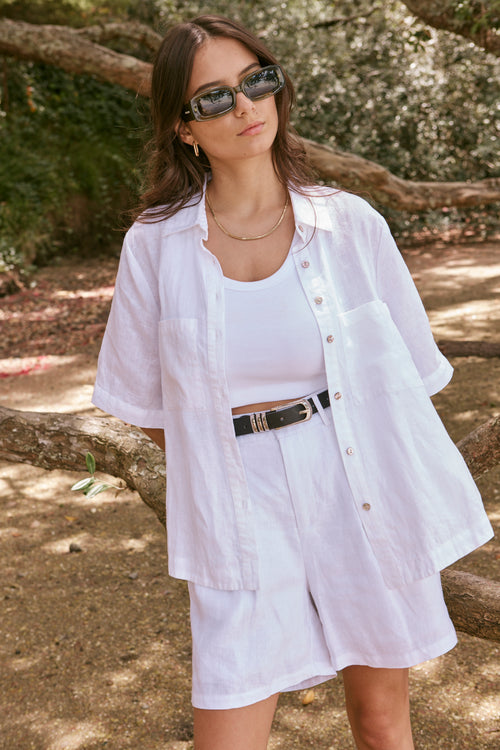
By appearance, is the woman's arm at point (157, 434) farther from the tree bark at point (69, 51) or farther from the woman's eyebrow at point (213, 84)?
the tree bark at point (69, 51)

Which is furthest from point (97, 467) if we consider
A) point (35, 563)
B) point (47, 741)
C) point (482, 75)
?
point (482, 75)

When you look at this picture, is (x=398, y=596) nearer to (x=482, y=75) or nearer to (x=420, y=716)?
(x=420, y=716)

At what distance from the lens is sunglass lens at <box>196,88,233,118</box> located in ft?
6.04

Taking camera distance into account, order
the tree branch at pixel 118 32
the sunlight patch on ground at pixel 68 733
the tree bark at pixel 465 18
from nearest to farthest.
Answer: the sunlight patch on ground at pixel 68 733
the tree bark at pixel 465 18
the tree branch at pixel 118 32

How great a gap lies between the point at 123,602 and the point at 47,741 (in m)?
0.95

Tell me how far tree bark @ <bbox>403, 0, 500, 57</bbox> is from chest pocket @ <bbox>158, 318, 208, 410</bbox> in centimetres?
402

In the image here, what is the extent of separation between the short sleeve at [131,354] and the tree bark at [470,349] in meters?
4.45

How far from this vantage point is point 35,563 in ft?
13.7

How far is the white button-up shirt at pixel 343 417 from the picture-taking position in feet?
5.66

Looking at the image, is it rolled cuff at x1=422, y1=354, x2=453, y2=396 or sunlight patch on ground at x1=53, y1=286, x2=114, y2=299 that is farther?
sunlight patch on ground at x1=53, y1=286, x2=114, y2=299

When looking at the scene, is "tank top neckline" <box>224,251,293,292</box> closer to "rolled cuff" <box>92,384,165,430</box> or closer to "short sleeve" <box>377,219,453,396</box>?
"short sleeve" <box>377,219,453,396</box>

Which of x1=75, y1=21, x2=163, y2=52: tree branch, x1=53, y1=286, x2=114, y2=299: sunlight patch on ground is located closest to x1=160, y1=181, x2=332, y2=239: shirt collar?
x1=75, y1=21, x2=163, y2=52: tree branch

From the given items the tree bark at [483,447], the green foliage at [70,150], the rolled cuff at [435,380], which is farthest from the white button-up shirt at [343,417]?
the green foliage at [70,150]

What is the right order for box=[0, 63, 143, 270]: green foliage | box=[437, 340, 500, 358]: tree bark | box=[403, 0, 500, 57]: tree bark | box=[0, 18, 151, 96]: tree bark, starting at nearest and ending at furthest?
box=[403, 0, 500, 57]: tree bark
box=[437, 340, 500, 358]: tree bark
box=[0, 18, 151, 96]: tree bark
box=[0, 63, 143, 270]: green foliage
